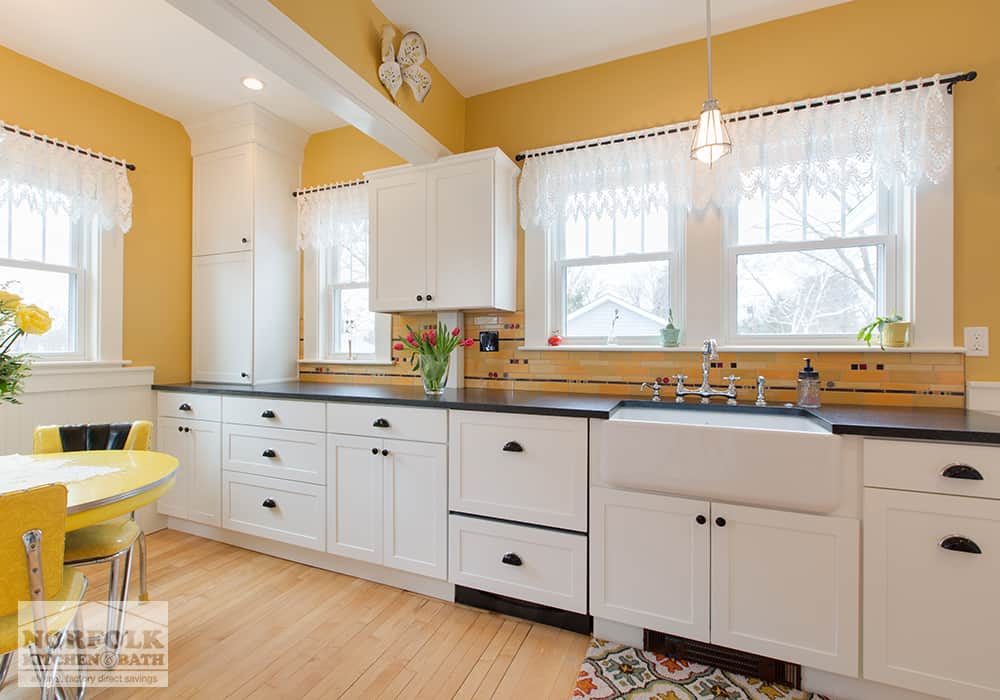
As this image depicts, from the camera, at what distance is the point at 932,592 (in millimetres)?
1429

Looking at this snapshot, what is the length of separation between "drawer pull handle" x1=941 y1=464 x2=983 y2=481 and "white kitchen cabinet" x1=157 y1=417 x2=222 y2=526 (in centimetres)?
333

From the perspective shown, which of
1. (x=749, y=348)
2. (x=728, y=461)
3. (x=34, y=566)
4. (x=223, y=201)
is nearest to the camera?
(x=34, y=566)

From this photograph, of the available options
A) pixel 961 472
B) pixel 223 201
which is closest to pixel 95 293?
pixel 223 201

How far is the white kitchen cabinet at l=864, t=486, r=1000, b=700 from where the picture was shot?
4.52ft

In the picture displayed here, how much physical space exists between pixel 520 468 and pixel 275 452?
146cm

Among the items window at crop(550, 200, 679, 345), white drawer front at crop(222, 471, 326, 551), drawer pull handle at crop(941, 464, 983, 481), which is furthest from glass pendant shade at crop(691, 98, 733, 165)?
white drawer front at crop(222, 471, 326, 551)

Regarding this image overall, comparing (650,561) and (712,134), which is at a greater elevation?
(712,134)

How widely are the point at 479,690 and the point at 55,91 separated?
3.75 meters

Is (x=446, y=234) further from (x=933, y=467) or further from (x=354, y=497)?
(x=933, y=467)

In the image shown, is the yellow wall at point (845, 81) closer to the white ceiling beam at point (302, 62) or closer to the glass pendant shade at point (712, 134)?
the glass pendant shade at point (712, 134)

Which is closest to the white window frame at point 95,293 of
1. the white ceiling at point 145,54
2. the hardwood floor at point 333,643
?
the white ceiling at point 145,54

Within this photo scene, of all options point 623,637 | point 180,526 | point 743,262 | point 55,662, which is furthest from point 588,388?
point 180,526

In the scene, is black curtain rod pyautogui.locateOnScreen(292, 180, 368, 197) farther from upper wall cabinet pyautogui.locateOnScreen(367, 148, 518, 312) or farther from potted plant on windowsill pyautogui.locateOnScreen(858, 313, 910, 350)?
potted plant on windowsill pyautogui.locateOnScreen(858, 313, 910, 350)

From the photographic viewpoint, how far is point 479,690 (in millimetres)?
1610
